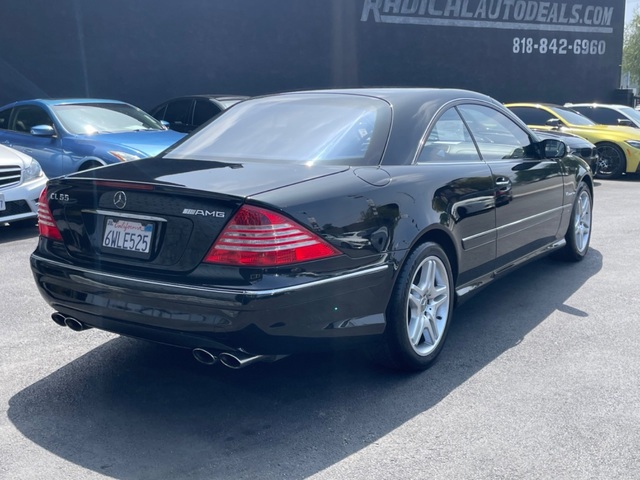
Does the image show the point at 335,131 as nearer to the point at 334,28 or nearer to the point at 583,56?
the point at 334,28

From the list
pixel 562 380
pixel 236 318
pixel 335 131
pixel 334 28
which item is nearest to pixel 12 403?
pixel 236 318

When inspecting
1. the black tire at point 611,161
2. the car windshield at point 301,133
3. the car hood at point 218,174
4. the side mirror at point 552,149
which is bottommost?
the black tire at point 611,161

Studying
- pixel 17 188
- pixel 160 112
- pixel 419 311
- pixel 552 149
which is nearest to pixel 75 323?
pixel 419 311

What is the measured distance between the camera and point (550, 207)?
5.47 metres

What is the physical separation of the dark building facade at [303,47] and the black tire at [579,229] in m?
11.2

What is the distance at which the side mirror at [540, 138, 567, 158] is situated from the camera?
17.5 feet

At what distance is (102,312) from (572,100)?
76.8 feet

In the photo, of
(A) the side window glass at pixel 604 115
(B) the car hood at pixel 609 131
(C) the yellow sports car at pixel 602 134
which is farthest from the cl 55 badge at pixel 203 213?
(A) the side window glass at pixel 604 115

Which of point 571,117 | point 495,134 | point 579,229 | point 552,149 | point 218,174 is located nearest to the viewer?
point 218,174

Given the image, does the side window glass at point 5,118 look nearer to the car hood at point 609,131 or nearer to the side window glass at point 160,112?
the side window glass at point 160,112

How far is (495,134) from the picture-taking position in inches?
197

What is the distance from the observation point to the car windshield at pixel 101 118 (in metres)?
8.94

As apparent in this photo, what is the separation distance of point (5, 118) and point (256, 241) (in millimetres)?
7864

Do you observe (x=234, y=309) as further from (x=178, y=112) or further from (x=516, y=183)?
(x=178, y=112)
